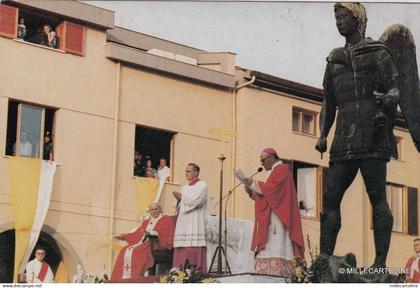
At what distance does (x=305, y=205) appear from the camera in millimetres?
13273

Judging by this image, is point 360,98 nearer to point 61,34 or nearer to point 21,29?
point 61,34

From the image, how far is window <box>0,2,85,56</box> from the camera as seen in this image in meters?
13.1

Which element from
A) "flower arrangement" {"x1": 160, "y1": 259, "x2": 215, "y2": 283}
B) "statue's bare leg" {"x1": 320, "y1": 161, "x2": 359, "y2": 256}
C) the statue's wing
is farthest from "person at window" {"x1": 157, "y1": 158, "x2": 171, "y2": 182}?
the statue's wing

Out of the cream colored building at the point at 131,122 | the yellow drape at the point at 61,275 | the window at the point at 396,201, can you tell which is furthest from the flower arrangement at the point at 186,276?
the window at the point at 396,201

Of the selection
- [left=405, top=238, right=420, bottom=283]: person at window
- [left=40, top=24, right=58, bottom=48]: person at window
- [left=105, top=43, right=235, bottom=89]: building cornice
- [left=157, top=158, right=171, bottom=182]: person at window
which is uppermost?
[left=40, top=24, right=58, bottom=48]: person at window

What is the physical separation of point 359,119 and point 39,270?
139 inches

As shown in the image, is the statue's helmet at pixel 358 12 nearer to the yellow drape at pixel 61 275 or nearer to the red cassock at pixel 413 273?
the red cassock at pixel 413 273

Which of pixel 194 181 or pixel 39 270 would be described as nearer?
pixel 39 270

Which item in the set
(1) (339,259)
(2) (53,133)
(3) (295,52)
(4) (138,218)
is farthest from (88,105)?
(1) (339,259)

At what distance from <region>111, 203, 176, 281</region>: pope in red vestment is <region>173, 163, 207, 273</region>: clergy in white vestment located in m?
0.11

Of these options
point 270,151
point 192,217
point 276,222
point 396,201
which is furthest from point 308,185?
point 192,217

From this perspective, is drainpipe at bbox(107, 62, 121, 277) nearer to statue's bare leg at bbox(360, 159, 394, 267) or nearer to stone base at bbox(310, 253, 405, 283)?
stone base at bbox(310, 253, 405, 283)

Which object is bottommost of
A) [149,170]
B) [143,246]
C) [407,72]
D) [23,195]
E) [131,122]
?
[143,246]

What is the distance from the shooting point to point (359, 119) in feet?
39.6
